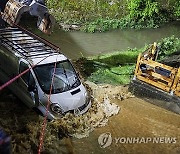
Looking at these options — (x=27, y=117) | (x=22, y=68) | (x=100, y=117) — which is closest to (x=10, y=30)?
(x=22, y=68)

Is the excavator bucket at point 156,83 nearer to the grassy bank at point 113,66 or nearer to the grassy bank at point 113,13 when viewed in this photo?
the grassy bank at point 113,66

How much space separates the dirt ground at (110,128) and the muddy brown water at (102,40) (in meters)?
5.35

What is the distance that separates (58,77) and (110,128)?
7.58 feet

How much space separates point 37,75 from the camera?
10008 millimetres

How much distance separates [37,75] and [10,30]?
3.32 meters

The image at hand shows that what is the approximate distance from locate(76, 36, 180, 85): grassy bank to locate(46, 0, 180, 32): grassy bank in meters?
5.00

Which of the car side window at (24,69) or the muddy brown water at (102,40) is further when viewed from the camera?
the muddy brown water at (102,40)

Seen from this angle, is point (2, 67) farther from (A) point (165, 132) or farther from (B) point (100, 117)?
(A) point (165, 132)

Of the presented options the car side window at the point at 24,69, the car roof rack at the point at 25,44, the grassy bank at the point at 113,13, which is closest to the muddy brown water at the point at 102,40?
the grassy bank at the point at 113,13

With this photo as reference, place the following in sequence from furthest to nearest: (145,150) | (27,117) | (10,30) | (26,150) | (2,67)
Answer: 1. (10,30)
2. (2,67)
3. (27,117)
4. (145,150)
5. (26,150)

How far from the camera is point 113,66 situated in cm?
1395

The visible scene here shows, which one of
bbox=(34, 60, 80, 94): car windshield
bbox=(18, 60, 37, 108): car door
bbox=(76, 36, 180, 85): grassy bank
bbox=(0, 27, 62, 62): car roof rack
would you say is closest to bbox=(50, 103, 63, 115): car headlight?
bbox=(34, 60, 80, 94): car windshield

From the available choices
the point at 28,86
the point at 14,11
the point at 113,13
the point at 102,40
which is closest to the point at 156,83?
the point at 28,86

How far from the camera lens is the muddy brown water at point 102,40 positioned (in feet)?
55.9
